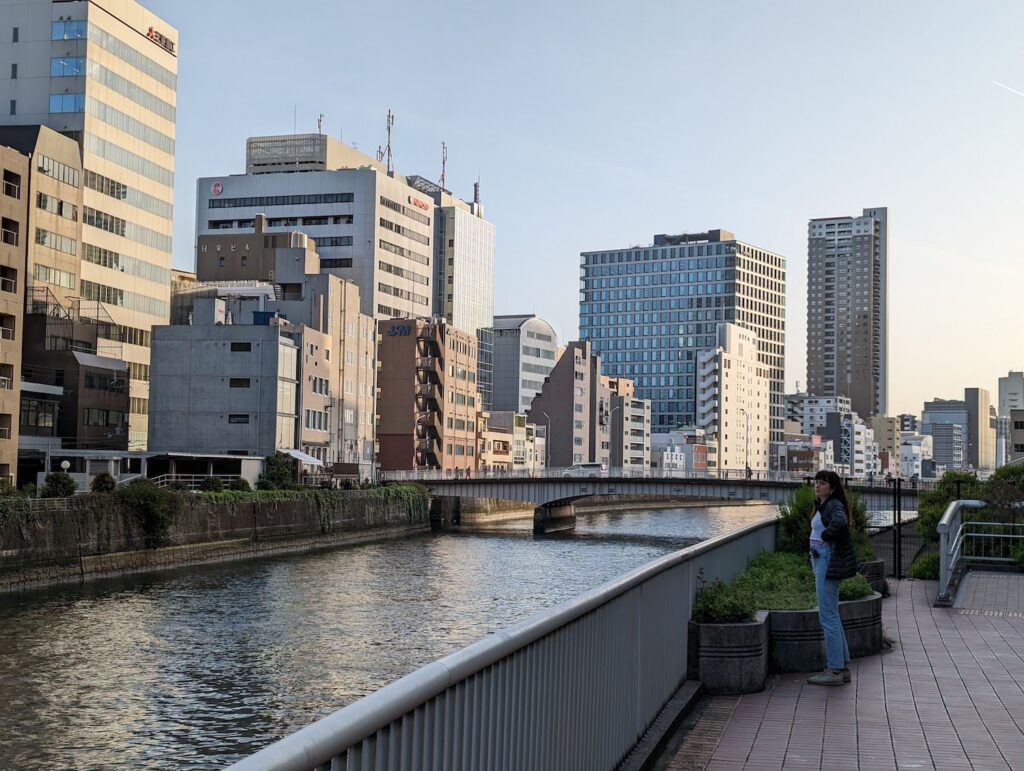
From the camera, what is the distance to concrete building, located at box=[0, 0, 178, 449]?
311 ft

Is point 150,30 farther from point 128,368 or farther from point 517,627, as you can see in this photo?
point 517,627

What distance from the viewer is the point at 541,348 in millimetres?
194375

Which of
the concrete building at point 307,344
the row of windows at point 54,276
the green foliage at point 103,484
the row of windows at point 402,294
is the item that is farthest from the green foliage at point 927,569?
the row of windows at point 402,294

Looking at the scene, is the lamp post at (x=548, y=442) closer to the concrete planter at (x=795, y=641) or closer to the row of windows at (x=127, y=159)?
the row of windows at (x=127, y=159)

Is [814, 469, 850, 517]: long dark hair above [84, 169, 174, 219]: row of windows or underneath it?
underneath

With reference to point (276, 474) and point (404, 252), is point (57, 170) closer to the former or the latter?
point (276, 474)

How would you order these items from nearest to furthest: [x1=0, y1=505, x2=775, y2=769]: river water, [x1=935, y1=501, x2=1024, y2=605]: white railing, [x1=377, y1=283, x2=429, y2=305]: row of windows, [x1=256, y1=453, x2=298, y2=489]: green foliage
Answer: [x1=935, y1=501, x2=1024, y2=605]: white railing
[x1=0, y1=505, x2=775, y2=769]: river water
[x1=256, y1=453, x2=298, y2=489]: green foliage
[x1=377, y1=283, x2=429, y2=305]: row of windows

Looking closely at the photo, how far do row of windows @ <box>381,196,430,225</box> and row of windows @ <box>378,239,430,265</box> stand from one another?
4728 millimetres

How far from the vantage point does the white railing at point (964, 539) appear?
1881 centimetres

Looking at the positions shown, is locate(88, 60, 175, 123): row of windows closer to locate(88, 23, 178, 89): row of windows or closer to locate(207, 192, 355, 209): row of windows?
locate(88, 23, 178, 89): row of windows

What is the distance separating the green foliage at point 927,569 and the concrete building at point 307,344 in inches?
2832

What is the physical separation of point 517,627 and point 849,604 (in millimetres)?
8554

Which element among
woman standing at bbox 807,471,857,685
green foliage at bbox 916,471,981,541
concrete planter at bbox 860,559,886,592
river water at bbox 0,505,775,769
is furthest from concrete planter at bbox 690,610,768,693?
green foliage at bbox 916,471,981,541

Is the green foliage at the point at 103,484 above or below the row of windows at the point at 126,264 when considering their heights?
below
